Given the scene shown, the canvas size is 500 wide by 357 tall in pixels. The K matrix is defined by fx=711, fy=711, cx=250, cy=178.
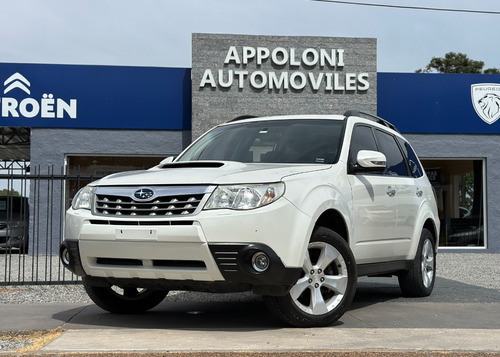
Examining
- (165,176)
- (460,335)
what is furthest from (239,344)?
(460,335)

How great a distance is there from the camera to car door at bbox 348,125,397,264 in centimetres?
634

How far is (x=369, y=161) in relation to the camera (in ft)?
20.4

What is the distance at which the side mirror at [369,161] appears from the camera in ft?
20.4

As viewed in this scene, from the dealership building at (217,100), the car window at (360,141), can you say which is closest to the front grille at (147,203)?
the car window at (360,141)

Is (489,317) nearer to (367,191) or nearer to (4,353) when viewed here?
(367,191)

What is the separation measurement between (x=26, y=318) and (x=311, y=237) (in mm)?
2725

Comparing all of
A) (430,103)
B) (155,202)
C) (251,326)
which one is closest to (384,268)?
(251,326)

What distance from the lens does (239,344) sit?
16.4ft

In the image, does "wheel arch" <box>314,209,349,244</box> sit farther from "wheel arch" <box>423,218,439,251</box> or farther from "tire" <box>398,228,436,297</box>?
"wheel arch" <box>423,218,439,251</box>

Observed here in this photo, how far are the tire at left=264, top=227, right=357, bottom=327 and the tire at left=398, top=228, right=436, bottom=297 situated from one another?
2133 millimetres

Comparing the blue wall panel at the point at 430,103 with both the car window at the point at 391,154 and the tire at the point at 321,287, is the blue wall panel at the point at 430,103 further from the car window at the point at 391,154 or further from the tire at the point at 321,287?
the tire at the point at 321,287

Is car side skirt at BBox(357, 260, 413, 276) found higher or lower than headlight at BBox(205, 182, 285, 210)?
lower

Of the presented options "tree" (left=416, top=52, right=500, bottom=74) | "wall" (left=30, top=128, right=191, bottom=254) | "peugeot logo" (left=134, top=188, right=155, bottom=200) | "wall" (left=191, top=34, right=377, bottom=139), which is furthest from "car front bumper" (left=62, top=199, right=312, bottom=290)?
"tree" (left=416, top=52, right=500, bottom=74)

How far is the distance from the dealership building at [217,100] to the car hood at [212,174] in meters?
10.6
